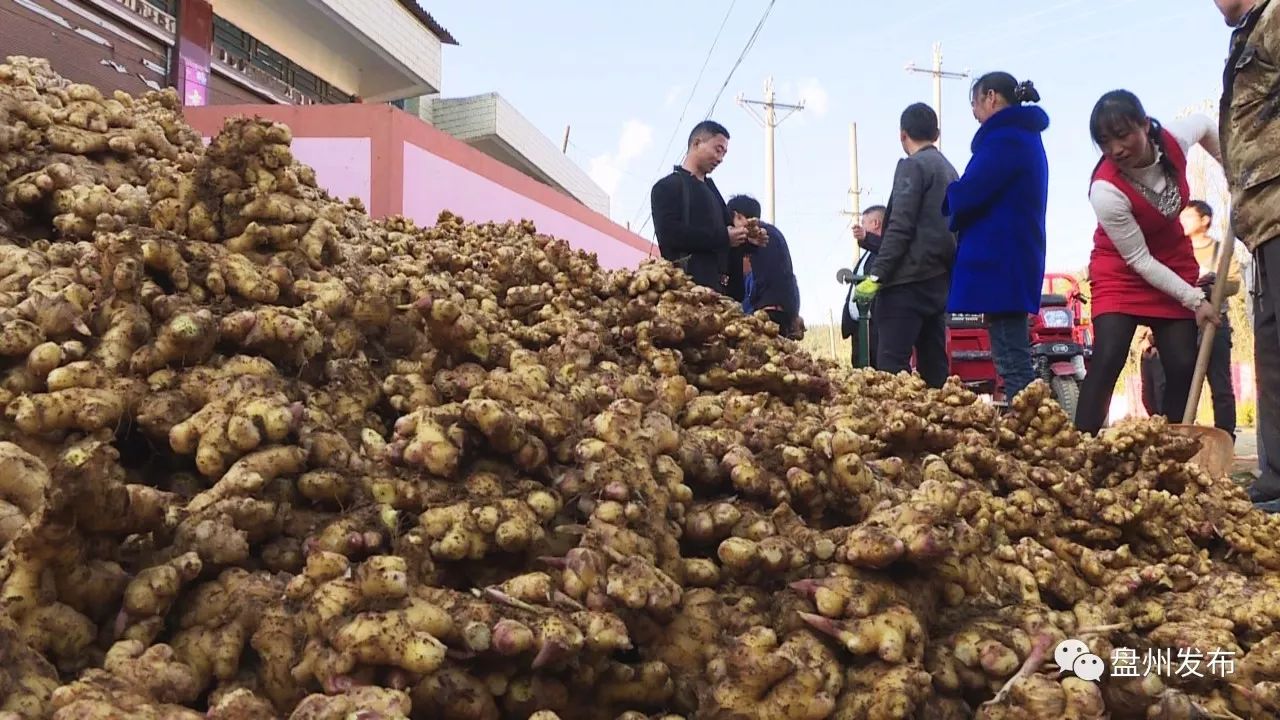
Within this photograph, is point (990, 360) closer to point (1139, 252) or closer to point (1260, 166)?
point (1139, 252)

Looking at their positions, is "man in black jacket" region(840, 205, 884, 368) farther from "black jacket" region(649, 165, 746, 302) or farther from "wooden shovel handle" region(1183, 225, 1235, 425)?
"wooden shovel handle" region(1183, 225, 1235, 425)

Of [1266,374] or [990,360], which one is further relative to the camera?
[990,360]

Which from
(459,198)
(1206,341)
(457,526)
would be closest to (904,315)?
(1206,341)

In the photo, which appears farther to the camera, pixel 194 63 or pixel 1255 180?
pixel 194 63

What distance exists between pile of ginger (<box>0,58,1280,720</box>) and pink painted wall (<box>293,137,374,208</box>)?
2.94 m

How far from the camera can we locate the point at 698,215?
4285mm

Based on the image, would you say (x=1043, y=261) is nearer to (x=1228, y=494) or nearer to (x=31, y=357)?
(x=1228, y=494)

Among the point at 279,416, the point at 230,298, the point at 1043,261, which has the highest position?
the point at 1043,261

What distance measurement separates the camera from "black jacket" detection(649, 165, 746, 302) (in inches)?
165

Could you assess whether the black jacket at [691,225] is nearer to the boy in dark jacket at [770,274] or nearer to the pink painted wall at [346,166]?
the boy in dark jacket at [770,274]

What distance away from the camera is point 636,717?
956mm

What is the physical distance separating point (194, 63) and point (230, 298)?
23.4 ft

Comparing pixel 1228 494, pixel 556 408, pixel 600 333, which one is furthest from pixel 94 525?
pixel 1228 494

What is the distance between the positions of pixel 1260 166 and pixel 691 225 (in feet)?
7.51
